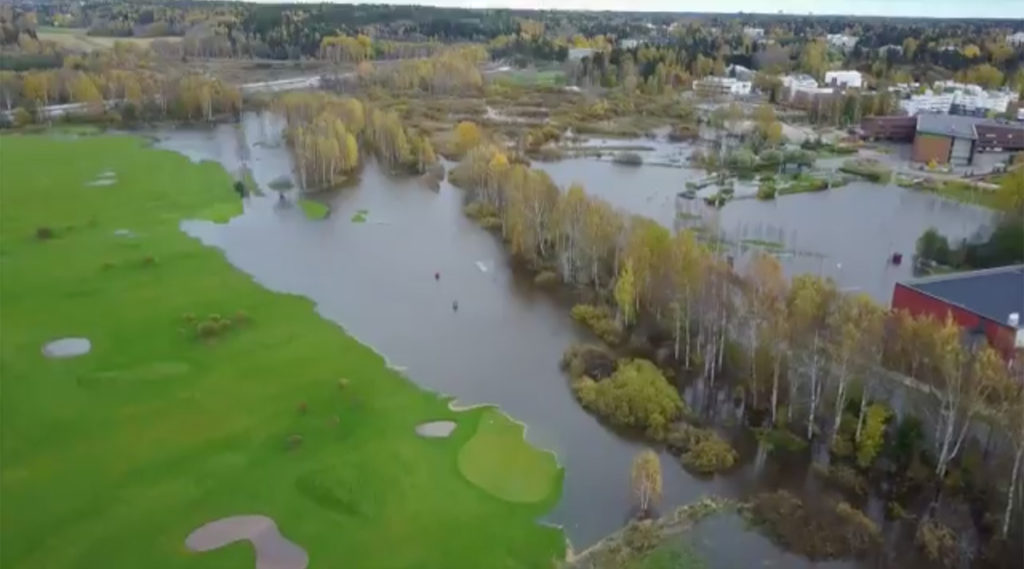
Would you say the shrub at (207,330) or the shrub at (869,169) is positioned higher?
the shrub at (869,169)

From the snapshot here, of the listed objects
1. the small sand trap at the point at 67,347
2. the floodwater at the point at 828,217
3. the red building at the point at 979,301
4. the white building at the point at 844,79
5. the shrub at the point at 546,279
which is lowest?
the small sand trap at the point at 67,347

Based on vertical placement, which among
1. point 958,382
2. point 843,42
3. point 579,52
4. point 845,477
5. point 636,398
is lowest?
point 845,477

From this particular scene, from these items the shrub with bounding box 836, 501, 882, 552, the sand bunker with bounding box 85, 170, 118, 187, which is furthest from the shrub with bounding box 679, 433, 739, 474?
the sand bunker with bounding box 85, 170, 118, 187

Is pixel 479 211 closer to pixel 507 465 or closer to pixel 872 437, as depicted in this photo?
pixel 507 465

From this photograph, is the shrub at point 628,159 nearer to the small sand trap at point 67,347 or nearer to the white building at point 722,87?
the white building at point 722,87

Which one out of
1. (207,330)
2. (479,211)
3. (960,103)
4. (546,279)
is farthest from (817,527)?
(960,103)

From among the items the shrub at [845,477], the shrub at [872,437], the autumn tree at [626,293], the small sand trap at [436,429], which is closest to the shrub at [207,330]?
the small sand trap at [436,429]
